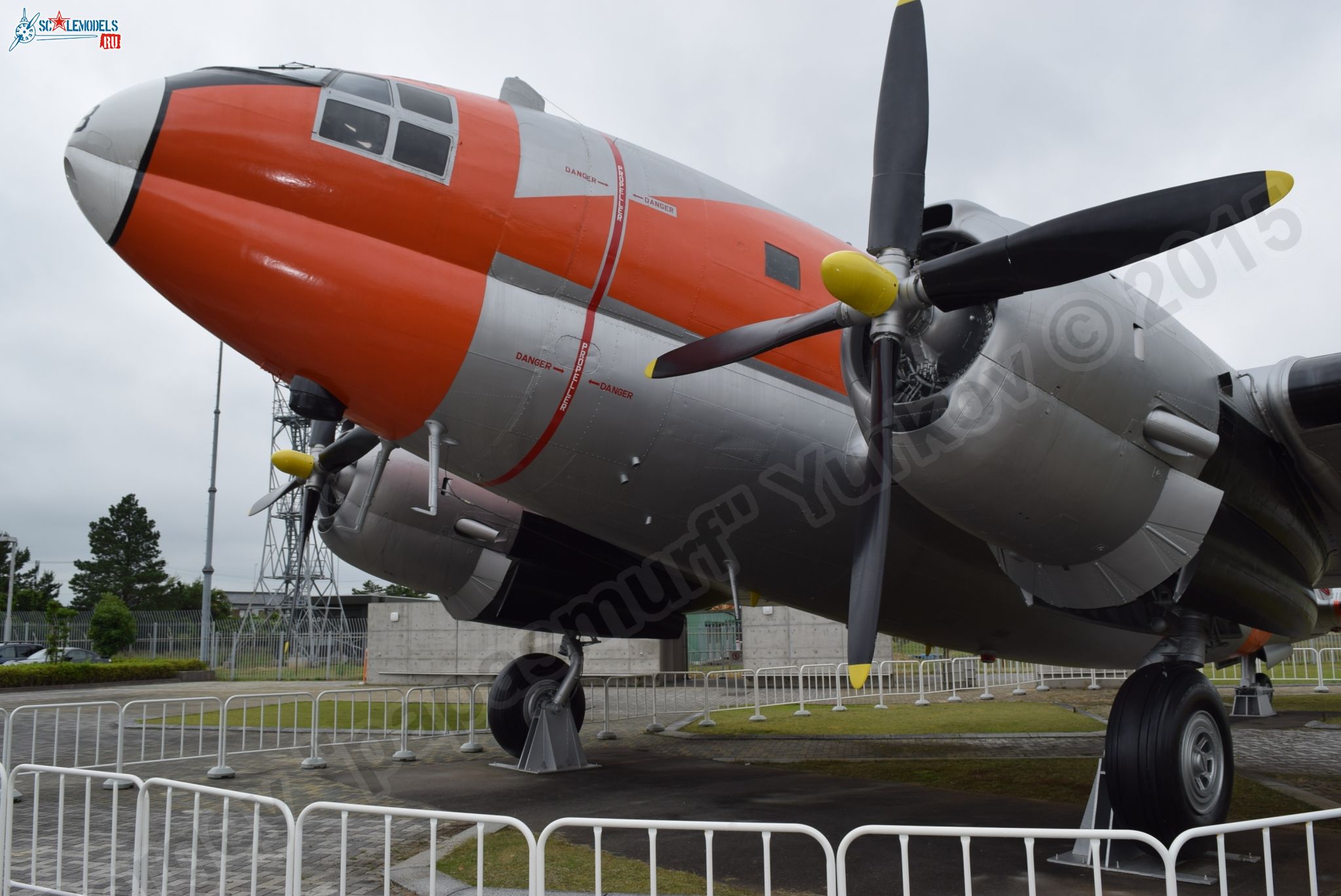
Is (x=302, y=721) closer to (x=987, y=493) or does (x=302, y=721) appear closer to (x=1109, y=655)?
(x=1109, y=655)

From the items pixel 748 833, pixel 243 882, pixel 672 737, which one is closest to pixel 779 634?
pixel 672 737

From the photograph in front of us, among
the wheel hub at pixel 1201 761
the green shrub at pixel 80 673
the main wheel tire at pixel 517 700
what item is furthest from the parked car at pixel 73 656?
the wheel hub at pixel 1201 761

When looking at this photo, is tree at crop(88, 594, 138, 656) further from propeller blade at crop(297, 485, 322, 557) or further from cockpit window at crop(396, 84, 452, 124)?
cockpit window at crop(396, 84, 452, 124)

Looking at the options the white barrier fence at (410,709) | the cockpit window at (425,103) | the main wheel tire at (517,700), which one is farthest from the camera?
the white barrier fence at (410,709)

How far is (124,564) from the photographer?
7206 centimetres

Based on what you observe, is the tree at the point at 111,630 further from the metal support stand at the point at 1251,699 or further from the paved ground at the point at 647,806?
the metal support stand at the point at 1251,699

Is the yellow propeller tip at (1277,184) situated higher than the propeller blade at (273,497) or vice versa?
the yellow propeller tip at (1277,184)

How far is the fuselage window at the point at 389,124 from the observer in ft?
21.7

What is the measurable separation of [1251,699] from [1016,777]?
9.68m

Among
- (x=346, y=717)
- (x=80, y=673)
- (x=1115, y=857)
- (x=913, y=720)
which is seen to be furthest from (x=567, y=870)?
(x=80, y=673)

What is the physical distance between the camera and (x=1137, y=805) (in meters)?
6.82

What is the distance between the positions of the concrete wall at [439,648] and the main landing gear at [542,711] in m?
14.8

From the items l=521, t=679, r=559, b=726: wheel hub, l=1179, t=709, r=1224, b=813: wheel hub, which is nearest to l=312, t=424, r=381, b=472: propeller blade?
l=521, t=679, r=559, b=726: wheel hub

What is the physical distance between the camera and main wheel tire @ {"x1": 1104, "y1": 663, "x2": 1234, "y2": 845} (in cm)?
677
